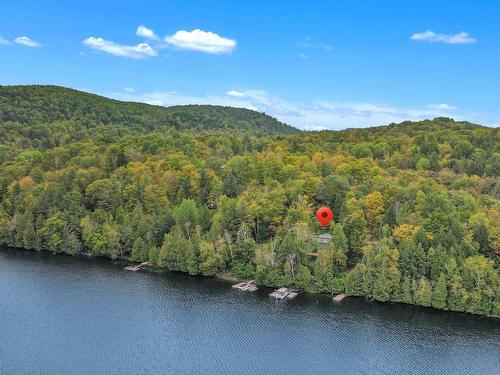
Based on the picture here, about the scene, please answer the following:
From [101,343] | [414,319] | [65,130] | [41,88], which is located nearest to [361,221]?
[414,319]

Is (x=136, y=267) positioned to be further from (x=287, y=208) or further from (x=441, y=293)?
(x=441, y=293)

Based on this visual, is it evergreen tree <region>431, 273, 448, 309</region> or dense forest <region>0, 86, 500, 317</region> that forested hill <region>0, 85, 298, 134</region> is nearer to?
dense forest <region>0, 86, 500, 317</region>

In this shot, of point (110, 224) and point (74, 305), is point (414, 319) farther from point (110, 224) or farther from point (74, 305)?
point (110, 224)

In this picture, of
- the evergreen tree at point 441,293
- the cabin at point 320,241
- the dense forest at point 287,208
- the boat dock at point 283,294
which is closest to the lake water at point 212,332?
the boat dock at point 283,294

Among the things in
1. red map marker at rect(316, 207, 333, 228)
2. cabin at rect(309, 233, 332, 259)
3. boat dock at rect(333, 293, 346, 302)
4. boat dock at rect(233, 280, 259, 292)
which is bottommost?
boat dock at rect(233, 280, 259, 292)

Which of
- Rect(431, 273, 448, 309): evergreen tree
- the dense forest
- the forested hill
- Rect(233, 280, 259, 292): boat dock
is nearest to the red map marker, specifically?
the dense forest

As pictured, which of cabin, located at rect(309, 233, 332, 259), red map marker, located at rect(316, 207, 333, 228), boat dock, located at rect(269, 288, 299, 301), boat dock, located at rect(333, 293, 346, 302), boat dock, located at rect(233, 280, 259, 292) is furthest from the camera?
red map marker, located at rect(316, 207, 333, 228)

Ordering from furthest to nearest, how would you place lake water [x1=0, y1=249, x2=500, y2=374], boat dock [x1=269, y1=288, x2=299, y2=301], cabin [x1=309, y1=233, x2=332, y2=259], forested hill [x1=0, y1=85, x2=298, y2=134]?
forested hill [x1=0, y1=85, x2=298, y2=134]
cabin [x1=309, y1=233, x2=332, y2=259]
boat dock [x1=269, y1=288, x2=299, y2=301]
lake water [x1=0, y1=249, x2=500, y2=374]
